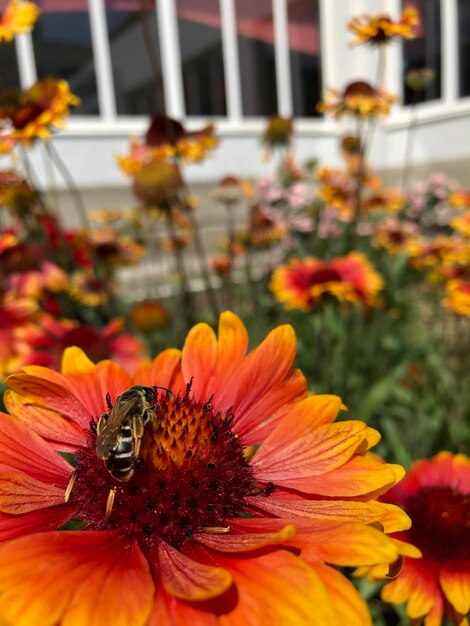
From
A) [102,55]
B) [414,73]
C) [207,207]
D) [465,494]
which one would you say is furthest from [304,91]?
[465,494]

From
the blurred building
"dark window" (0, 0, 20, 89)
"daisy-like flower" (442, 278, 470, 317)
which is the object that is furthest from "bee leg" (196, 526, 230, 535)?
"dark window" (0, 0, 20, 89)

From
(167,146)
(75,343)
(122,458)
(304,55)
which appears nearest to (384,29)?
(167,146)

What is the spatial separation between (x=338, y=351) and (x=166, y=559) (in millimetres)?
1578

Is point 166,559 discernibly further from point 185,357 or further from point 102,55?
point 102,55

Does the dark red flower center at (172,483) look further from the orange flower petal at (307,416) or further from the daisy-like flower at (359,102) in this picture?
the daisy-like flower at (359,102)

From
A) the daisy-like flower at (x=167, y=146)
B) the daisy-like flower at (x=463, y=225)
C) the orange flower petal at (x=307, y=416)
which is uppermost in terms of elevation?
the daisy-like flower at (x=167, y=146)

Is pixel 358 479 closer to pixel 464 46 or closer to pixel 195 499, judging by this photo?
pixel 195 499

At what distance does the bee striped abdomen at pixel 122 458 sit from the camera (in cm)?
40

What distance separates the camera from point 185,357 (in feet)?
1.78

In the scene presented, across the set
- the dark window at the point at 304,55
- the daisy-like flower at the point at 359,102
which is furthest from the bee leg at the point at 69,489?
the dark window at the point at 304,55

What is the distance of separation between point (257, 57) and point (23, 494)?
6893 mm

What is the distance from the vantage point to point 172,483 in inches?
17.2

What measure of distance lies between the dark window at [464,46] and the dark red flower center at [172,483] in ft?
22.2

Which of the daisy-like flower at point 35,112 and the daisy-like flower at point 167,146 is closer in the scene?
the daisy-like flower at point 35,112
